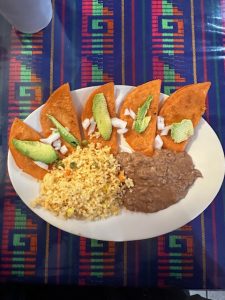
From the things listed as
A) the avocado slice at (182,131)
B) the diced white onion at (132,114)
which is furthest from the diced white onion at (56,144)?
the avocado slice at (182,131)

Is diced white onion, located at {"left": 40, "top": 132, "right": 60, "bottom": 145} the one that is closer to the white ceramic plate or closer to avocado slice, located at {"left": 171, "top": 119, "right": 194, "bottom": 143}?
the white ceramic plate

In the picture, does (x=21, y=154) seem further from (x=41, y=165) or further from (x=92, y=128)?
(x=92, y=128)

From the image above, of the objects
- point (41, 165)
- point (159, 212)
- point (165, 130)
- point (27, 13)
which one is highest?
point (27, 13)

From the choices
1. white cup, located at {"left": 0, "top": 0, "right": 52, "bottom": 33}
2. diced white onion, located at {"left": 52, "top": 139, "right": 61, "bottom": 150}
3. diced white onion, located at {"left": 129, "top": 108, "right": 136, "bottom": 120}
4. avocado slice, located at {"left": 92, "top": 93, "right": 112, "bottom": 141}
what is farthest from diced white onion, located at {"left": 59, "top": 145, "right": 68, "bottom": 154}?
white cup, located at {"left": 0, "top": 0, "right": 52, "bottom": 33}

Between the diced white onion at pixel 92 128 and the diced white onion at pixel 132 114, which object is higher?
the diced white onion at pixel 132 114

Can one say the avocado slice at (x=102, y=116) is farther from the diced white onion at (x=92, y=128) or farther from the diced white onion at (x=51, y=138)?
the diced white onion at (x=51, y=138)

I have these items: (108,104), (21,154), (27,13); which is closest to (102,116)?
(108,104)
